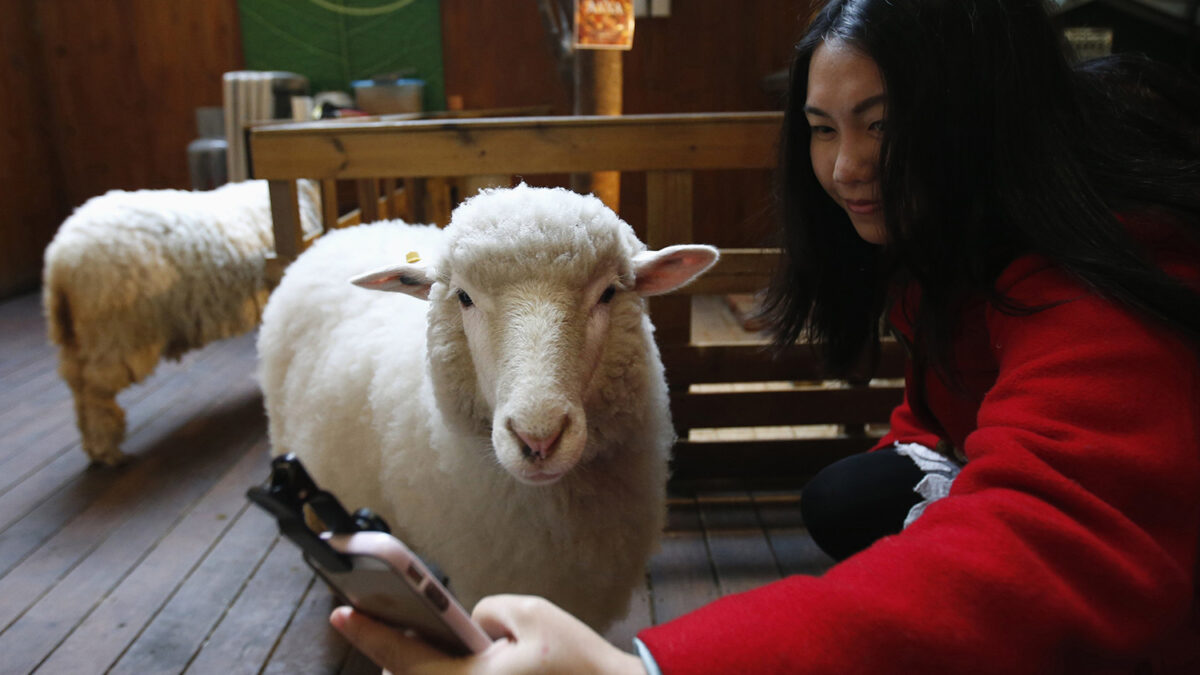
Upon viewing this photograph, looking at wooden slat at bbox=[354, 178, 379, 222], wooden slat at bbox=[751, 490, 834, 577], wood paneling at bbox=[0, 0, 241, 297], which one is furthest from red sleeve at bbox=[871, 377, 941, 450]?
wood paneling at bbox=[0, 0, 241, 297]

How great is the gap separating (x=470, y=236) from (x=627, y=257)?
30 cm

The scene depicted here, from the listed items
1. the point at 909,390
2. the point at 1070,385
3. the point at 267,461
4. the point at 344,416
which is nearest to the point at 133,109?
the point at 267,461

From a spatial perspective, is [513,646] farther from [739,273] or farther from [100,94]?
[100,94]

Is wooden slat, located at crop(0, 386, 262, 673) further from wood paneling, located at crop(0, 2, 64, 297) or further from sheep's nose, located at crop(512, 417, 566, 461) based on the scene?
wood paneling, located at crop(0, 2, 64, 297)

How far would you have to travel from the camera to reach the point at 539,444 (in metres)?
1.12

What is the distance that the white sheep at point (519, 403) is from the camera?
4.01 feet

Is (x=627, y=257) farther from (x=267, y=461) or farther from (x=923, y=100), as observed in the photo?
(x=267, y=461)

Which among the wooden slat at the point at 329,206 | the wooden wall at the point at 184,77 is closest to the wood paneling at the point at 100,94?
the wooden wall at the point at 184,77

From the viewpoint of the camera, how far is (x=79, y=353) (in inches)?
120

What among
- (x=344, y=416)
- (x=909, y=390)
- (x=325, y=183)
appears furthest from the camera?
(x=325, y=183)

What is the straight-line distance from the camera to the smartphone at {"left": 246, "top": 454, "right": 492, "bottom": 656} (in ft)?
2.05

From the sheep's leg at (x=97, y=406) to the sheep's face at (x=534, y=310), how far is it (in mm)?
2211

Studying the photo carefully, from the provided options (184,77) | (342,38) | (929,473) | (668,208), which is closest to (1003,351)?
(929,473)

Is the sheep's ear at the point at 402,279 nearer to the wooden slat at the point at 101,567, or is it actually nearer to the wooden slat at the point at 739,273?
the wooden slat at the point at 739,273
